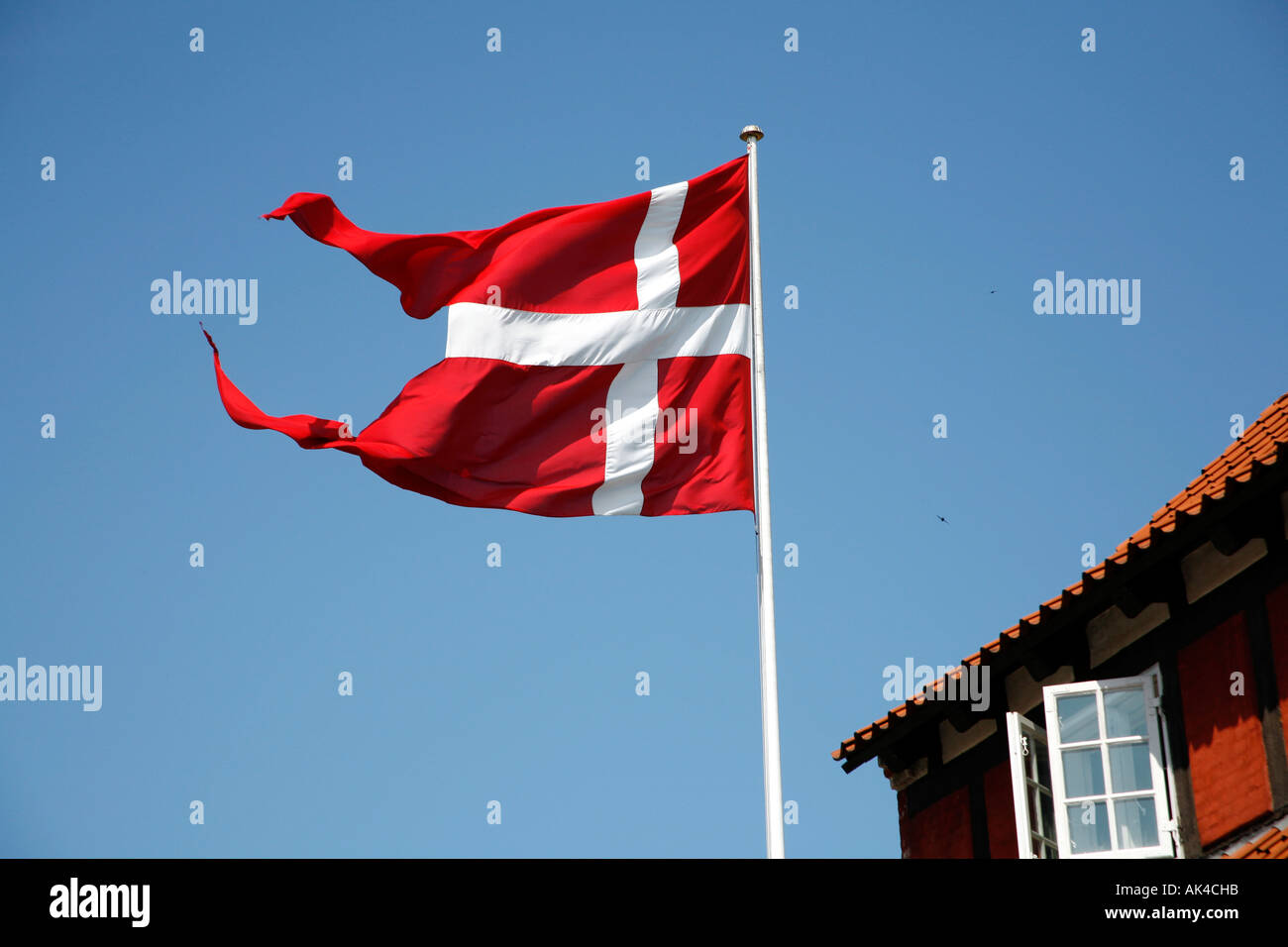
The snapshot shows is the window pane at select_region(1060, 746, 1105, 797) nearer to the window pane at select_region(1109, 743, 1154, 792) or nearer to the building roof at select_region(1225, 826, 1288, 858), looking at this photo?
the window pane at select_region(1109, 743, 1154, 792)

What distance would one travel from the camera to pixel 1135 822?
43.4ft

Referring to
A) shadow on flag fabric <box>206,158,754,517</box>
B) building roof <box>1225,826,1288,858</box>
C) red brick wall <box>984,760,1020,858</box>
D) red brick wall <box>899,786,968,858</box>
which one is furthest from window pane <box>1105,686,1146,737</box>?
shadow on flag fabric <box>206,158,754,517</box>

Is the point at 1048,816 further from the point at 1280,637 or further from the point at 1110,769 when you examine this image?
the point at 1280,637

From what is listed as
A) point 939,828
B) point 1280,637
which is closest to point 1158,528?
point 1280,637

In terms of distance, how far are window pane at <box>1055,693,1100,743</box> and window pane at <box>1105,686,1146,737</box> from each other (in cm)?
12

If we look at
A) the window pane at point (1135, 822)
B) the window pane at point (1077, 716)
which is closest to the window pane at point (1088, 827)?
the window pane at point (1135, 822)

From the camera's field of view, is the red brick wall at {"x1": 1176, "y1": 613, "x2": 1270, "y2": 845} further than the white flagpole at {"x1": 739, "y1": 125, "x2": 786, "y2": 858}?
Yes

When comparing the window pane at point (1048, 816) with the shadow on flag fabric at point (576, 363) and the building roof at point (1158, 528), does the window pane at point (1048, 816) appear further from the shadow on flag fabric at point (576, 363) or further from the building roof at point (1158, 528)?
the shadow on flag fabric at point (576, 363)

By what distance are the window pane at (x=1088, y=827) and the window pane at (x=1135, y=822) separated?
0.12 m

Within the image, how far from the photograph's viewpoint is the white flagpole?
34.0 feet

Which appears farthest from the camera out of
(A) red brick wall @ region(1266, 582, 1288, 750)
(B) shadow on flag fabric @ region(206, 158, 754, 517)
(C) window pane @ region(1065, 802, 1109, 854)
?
(C) window pane @ region(1065, 802, 1109, 854)

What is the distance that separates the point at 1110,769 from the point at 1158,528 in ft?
6.53
